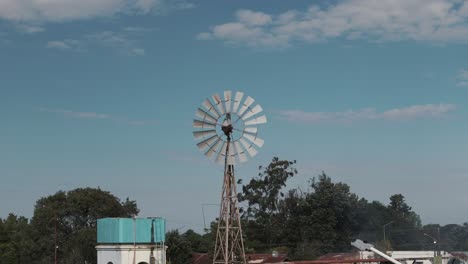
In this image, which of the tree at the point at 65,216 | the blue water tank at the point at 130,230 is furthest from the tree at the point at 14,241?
the blue water tank at the point at 130,230

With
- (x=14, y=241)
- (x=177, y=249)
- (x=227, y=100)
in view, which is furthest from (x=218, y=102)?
(x=14, y=241)

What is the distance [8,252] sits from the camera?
297ft

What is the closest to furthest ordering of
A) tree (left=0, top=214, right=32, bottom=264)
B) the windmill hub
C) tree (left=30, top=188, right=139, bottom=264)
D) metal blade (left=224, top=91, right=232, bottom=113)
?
1. the windmill hub
2. metal blade (left=224, top=91, right=232, bottom=113)
3. tree (left=30, top=188, right=139, bottom=264)
4. tree (left=0, top=214, right=32, bottom=264)

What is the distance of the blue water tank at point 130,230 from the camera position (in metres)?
48.3

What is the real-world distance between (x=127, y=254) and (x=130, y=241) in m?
0.97

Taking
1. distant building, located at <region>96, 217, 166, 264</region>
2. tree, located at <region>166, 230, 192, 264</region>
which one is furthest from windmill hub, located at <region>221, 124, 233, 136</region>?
tree, located at <region>166, 230, 192, 264</region>

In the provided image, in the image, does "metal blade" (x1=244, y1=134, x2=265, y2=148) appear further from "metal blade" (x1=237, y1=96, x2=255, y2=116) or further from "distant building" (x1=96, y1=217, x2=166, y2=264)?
"distant building" (x1=96, y1=217, x2=166, y2=264)

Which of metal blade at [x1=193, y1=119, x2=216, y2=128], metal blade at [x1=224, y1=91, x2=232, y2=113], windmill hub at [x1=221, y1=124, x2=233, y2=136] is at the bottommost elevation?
windmill hub at [x1=221, y1=124, x2=233, y2=136]

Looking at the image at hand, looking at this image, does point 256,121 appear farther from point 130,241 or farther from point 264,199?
point 264,199

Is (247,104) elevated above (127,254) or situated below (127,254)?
above

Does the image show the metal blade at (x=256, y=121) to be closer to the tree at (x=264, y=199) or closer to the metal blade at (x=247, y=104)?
the metal blade at (x=247, y=104)

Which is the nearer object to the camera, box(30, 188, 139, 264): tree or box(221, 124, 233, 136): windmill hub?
box(221, 124, 233, 136): windmill hub

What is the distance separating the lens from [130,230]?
160 feet

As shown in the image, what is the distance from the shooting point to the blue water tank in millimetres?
48312
